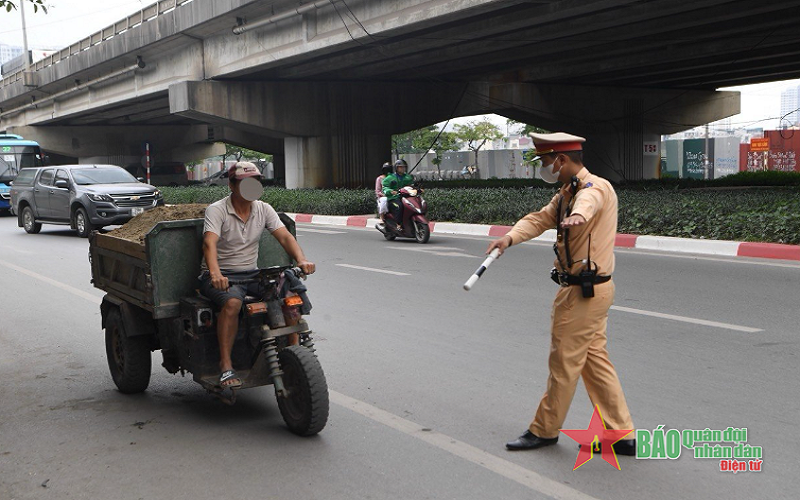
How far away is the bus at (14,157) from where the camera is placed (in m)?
30.0

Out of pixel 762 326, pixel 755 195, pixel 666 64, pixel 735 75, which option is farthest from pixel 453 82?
pixel 762 326

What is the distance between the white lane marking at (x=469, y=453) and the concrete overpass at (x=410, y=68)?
39.7 feet

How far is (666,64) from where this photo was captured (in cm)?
2719

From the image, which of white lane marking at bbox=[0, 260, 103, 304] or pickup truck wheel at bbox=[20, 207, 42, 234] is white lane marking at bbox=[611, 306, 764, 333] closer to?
white lane marking at bbox=[0, 260, 103, 304]

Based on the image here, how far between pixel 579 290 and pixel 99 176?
1679 cm

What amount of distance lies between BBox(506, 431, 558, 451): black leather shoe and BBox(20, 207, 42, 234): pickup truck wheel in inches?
711

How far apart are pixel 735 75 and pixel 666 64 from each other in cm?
627

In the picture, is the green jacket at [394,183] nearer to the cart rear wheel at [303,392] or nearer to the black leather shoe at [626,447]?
the cart rear wheel at [303,392]

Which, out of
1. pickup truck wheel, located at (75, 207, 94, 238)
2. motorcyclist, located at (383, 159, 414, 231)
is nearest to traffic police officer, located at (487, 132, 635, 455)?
motorcyclist, located at (383, 159, 414, 231)

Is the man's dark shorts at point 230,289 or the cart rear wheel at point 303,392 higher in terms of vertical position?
the man's dark shorts at point 230,289

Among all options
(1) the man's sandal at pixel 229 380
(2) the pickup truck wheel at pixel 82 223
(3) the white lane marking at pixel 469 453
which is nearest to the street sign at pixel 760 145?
(2) the pickup truck wheel at pixel 82 223

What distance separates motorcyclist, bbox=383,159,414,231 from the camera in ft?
49.7

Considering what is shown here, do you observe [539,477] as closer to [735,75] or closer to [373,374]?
[373,374]

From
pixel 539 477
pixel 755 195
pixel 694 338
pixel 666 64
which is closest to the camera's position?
pixel 539 477
